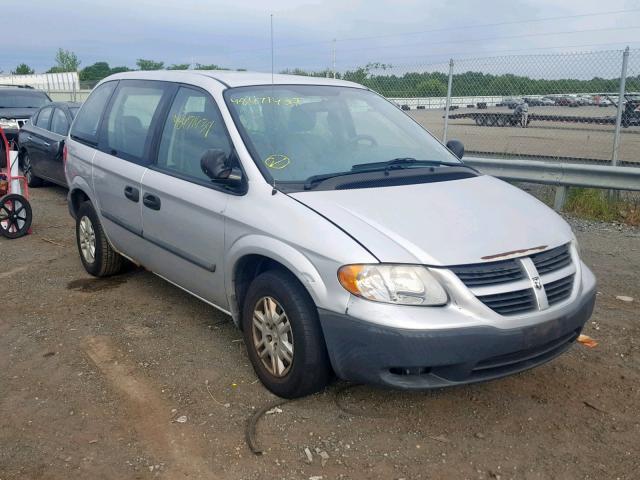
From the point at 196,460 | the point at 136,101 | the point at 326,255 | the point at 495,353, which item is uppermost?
the point at 136,101

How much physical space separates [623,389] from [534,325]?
3.40ft

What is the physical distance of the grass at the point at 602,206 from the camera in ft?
24.4

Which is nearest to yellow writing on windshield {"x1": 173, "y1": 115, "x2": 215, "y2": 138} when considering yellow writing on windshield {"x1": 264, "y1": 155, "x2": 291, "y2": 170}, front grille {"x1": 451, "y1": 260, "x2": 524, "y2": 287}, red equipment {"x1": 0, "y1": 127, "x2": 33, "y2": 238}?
yellow writing on windshield {"x1": 264, "y1": 155, "x2": 291, "y2": 170}

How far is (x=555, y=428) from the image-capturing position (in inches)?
128

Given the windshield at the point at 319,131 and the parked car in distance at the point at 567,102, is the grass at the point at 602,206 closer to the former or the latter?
the parked car in distance at the point at 567,102

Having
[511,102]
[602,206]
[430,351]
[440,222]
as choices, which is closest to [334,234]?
[440,222]

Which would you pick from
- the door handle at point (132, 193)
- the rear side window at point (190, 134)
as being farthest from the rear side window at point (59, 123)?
the rear side window at point (190, 134)

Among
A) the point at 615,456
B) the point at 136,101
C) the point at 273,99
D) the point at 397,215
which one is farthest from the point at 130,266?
the point at 615,456

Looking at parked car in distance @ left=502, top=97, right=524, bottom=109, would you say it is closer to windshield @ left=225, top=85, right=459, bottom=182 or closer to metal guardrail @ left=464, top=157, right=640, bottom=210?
metal guardrail @ left=464, top=157, right=640, bottom=210

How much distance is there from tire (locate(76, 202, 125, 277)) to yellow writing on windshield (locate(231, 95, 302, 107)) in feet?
6.67

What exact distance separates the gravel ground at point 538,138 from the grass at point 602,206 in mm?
2435

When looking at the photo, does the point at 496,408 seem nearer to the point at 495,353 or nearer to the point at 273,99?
the point at 495,353

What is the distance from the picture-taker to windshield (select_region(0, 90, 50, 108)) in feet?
47.0

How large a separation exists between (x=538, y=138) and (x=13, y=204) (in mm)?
8482
